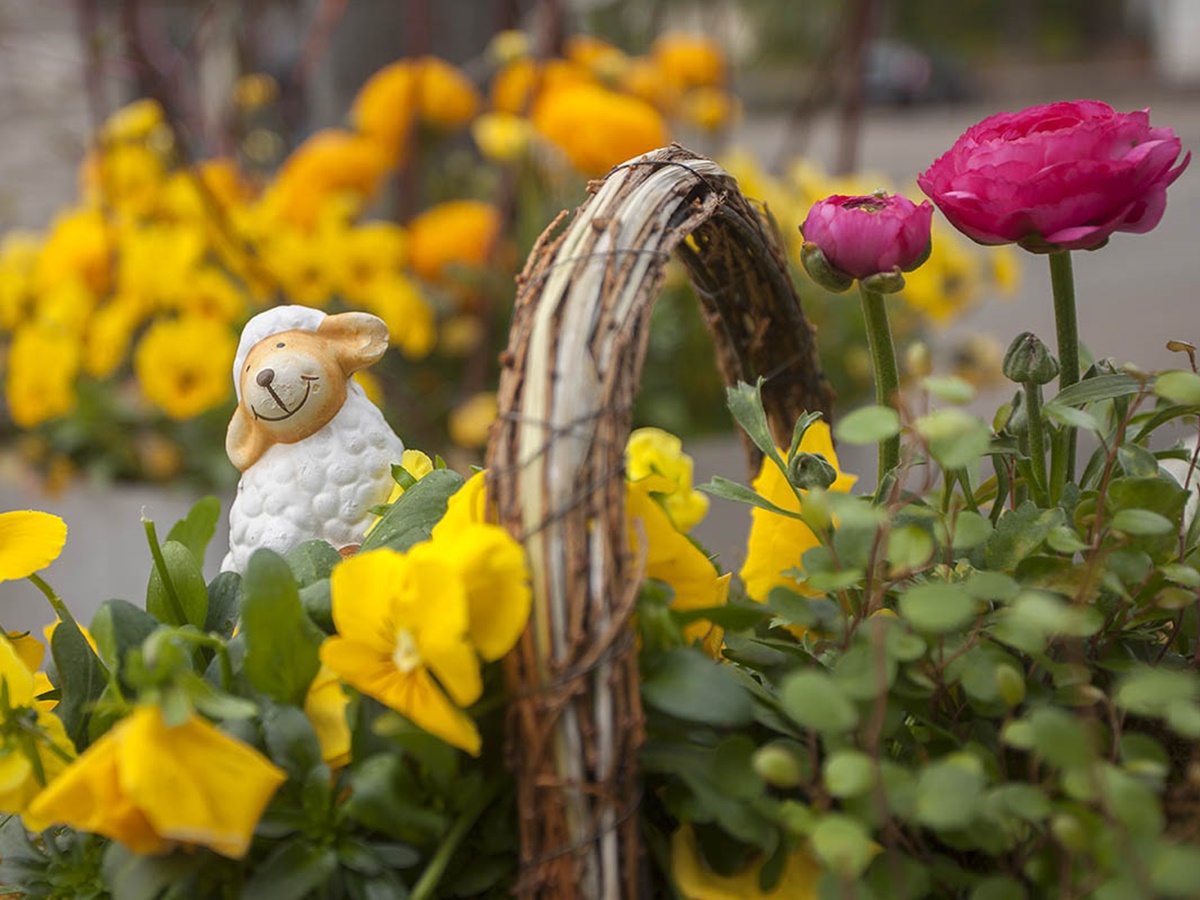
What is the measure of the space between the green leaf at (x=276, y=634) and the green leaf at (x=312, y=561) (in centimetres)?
4

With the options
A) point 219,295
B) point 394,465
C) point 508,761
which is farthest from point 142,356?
point 508,761

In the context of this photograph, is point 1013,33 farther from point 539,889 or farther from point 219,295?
point 539,889

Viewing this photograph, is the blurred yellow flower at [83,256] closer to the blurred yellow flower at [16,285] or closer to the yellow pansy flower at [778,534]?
the blurred yellow flower at [16,285]

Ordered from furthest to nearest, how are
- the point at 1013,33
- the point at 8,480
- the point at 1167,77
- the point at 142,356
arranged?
the point at 1013,33
the point at 1167,77
the point at 8,480
the point at 142,356

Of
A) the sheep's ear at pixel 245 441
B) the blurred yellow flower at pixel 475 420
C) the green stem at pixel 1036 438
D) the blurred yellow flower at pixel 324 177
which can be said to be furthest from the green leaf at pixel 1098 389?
the blurred yellow flower at pixel 324 177

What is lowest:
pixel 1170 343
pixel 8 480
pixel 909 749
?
pixel 8 480

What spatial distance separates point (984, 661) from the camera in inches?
14.9

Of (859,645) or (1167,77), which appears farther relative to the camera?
(1167,77)

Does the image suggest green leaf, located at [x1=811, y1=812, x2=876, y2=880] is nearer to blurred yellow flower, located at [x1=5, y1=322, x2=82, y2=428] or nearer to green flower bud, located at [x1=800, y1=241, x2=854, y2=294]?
green flower bud, located at [x1=800, y1=241, x2=854, y2=294]

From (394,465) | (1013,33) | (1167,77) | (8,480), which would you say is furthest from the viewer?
(1013,33)

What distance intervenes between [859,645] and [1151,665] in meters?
Answer: 0.14

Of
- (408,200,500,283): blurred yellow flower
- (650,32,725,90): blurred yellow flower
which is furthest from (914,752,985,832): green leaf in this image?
(650,32,725,90): blurred yellow flower

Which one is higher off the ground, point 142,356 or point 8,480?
point 142,356

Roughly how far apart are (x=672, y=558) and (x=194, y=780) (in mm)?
169
